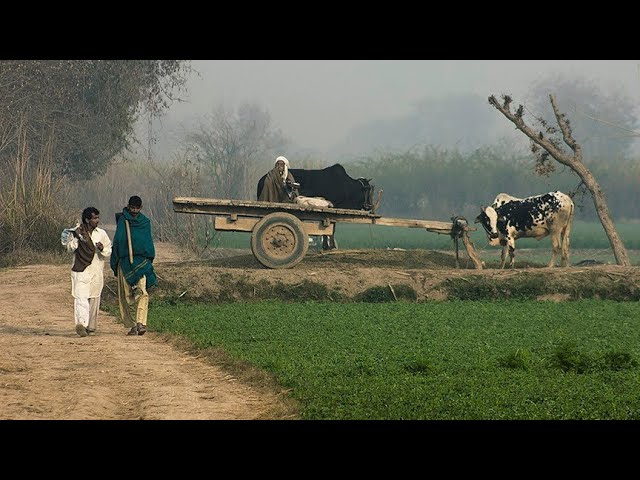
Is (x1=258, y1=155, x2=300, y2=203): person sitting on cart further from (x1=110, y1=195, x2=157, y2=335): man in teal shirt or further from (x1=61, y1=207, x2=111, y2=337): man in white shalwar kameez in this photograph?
(x1=61, y1=207, x2=111, y2=337): man in white shalwar kameez

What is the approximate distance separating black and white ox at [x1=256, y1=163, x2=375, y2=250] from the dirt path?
664 cm

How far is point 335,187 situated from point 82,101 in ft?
50.2

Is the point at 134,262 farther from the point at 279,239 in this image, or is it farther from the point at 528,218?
the point at 528,218

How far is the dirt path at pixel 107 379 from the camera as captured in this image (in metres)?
9.49

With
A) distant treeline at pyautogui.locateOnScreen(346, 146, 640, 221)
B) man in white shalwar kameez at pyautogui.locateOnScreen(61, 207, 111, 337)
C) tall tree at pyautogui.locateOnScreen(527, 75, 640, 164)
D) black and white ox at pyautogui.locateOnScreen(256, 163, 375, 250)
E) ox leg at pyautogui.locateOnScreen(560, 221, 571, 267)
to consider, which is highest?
tall tree at pyautogui.locateOnScreen(527, 75, 640, 164)

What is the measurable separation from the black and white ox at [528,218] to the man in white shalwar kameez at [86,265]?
10897 mm

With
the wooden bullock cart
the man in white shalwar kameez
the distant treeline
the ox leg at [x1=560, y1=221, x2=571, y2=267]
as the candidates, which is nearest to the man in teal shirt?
the man in white shalwar kameez

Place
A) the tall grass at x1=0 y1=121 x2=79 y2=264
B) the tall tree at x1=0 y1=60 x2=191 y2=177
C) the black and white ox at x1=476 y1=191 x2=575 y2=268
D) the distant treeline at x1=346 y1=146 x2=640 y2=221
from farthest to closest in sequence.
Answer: the distant treeline at x1=346 y1=146 x2=640 y2=221 → the tall tree at x1=0 y1=60 x2=191 y2=177 → the tall grass at x1=0 y1=121 x2=79 y2=264 → the black and white ox at x1=476 y1=191 x2=575 y2=268

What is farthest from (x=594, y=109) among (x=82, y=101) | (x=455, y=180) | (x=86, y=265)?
(x=86, y=265)

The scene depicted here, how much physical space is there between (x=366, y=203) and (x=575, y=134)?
81.2 m

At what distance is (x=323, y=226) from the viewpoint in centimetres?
2066

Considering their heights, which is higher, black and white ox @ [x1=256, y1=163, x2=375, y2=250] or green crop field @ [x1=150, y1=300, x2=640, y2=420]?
black and white ox @ [x1=256, y1=163, x2=375, y2=250]

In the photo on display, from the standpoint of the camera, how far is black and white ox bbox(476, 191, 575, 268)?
23.2 metres

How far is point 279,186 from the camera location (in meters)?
21.0
